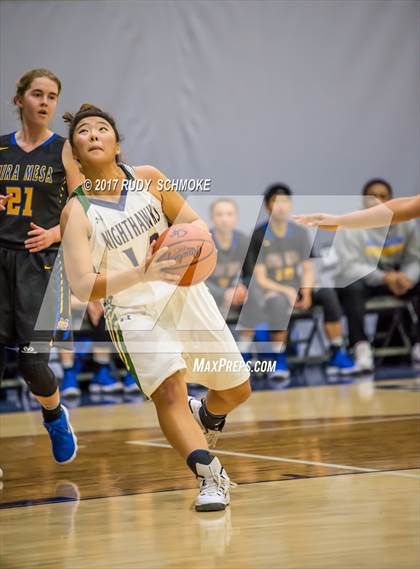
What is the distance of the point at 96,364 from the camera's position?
8.64 m

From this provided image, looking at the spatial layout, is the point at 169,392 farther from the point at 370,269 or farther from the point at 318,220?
the point at 370,269

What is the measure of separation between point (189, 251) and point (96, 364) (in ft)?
16.0

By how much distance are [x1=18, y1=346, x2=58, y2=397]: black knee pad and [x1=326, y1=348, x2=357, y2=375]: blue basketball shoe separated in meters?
4.46

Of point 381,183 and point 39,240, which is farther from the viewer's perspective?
point 381,183

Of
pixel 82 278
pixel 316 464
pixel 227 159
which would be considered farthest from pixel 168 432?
pixel 227 159

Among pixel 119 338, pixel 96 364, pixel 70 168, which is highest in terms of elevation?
pixel 70 168

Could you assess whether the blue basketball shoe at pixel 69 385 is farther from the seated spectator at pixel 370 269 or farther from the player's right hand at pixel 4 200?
the player's right hand at pixel 4 200

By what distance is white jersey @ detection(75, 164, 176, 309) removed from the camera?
4.05 metres

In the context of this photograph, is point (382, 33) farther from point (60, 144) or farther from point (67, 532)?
point (67, 532)

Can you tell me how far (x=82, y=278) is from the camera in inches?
154

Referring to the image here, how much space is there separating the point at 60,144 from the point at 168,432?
1581mm

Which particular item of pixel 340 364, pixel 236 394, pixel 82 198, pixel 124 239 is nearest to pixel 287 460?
pixel 236 394

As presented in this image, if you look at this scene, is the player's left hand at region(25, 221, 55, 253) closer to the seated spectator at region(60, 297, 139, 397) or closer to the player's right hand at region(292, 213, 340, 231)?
the player's right hand at region(292, 213, 340, 231)

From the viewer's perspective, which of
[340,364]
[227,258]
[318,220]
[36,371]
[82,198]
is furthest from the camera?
[340,364]
